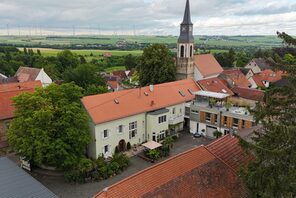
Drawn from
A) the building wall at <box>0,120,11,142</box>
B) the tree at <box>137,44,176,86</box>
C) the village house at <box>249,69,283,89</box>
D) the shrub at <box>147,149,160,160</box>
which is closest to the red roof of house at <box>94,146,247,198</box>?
the shrub at <box>147,149,160,160</box>

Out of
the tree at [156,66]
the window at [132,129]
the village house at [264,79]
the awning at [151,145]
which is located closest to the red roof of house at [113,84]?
the tree at [156,66]

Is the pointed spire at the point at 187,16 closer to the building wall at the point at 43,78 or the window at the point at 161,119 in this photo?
the window at the point at 161,119

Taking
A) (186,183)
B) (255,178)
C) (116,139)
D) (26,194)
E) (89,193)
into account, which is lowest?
(89,193)

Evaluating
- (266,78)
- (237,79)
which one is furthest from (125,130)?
(266,78)

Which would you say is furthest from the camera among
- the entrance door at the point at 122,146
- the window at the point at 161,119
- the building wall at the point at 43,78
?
the building wall at the point at 43,78

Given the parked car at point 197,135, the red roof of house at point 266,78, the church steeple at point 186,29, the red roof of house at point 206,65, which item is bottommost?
the parked car at point 197,135

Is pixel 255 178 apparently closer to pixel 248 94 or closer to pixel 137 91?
pixel 137 91

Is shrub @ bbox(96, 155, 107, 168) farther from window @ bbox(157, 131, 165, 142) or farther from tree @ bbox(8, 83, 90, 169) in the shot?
window @ bbox(157, 131, 165, 142)

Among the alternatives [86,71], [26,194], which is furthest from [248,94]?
[26,194]
